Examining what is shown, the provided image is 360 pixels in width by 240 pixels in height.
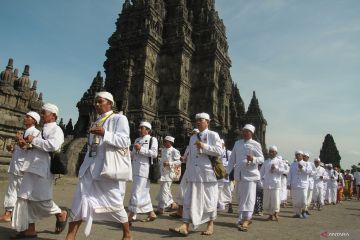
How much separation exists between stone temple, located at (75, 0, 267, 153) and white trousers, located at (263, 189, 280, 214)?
23007mm

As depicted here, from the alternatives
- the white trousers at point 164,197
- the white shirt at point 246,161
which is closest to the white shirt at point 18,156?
the white trousers at point 164,197

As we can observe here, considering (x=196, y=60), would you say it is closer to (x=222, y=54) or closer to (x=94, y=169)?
(x=222, y=54)

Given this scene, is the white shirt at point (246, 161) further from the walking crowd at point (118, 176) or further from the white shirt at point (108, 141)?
the white shirt at point (108, 141)

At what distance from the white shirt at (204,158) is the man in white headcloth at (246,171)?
129 centimetres

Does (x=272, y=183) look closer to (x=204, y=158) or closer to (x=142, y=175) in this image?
(x=204, y=158)

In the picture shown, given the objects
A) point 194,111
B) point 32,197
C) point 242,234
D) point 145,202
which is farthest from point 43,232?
point 194,111

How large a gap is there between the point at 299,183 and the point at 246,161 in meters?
4.15

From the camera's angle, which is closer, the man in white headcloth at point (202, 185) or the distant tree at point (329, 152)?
the man in white headcloth at point (202, 185)

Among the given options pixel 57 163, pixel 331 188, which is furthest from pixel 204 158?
pixel 331 188

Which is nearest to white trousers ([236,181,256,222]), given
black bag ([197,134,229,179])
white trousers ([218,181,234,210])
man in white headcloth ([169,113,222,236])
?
man in white headcloth ([169,113,222,236])

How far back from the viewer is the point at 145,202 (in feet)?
24.5

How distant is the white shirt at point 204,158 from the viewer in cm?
648

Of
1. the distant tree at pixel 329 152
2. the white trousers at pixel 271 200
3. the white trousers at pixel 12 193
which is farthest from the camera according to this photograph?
the distant tree at pixel 329 152

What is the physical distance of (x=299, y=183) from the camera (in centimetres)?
1097
